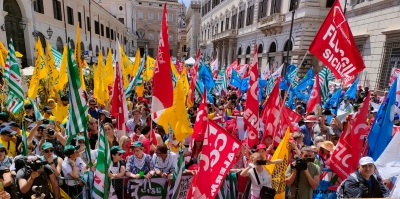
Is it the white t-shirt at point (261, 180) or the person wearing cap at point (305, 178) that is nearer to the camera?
the person wearing cap at point (305, 178)

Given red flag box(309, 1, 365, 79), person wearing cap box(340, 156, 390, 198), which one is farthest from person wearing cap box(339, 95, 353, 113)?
person wearing cap box(340, 156, 390, 198)

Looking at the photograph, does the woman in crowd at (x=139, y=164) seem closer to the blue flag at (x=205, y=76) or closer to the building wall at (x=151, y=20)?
the blue flag at (x=205, y=76)

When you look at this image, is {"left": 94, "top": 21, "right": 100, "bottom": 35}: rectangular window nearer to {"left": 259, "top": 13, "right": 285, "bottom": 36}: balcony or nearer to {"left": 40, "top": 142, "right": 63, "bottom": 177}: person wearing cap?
{"left": 259, "top": 13, "right": 285, "bottom": 36}: balcony

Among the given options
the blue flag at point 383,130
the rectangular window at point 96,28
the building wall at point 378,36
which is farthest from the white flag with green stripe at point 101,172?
the rectangular window at point 96,28

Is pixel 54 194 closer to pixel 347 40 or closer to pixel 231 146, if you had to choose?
pixel 231 146

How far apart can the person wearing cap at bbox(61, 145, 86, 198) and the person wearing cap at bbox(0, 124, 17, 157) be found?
1.25 metres

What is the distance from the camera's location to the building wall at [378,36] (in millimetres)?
12688

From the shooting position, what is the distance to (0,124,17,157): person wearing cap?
4014 millimetres

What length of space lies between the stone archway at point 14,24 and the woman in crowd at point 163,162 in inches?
691

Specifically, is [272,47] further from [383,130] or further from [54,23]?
[383,130]

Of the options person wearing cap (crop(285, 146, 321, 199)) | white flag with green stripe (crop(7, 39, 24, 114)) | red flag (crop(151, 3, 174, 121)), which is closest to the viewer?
person wearing cap (crop(285, 146, 321, 199))

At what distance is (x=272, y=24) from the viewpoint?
75.6 ft

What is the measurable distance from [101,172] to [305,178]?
2.73 metres

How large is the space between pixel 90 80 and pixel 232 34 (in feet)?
78.5
